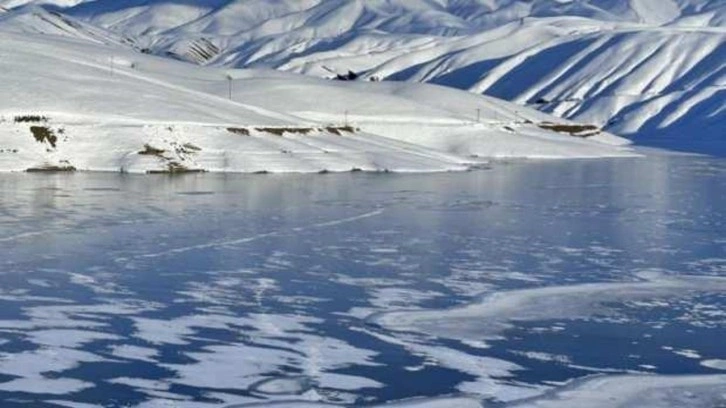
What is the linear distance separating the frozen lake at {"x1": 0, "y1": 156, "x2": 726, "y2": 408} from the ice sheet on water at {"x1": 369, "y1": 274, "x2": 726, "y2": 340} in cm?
6

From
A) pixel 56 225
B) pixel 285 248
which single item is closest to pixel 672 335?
pixel 285 248

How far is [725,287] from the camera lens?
96.5ft

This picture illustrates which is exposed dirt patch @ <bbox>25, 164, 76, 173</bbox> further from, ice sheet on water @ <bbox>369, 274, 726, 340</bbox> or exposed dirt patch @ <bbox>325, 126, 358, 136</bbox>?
ice sheet on water @ <bbox>369, 274, 726, 340</bbox>

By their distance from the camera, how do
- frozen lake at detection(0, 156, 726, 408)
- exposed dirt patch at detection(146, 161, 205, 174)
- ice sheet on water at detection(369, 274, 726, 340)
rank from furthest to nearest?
→ exposed dirt patch at detection(146, 161, 205, 174) → ice sheet on water at detection(369, 274, 726, 340) → frozen lake at detection(0, 156, 726, 408)

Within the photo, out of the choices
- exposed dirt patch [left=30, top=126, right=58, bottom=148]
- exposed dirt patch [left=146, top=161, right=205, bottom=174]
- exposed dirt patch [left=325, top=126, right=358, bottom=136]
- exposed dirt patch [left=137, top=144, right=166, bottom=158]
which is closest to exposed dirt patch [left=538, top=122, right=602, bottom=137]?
exposed dirt patch [left=325, top=126, right=358, bottom=136]

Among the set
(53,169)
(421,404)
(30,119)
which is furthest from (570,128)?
(421,404)

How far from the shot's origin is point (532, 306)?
26.7 meters

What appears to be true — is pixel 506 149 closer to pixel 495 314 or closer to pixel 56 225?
pixel 56 225

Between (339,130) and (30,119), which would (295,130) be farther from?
(30,119)

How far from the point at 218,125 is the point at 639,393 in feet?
161

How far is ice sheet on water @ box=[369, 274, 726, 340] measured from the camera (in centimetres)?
2438

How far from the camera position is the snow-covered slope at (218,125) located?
2500 inches

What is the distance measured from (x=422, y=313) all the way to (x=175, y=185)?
96.6 feet

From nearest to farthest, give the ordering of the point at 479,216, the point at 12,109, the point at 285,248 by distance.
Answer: the point at 285,248, the point at 479,216, the point at 12,109
